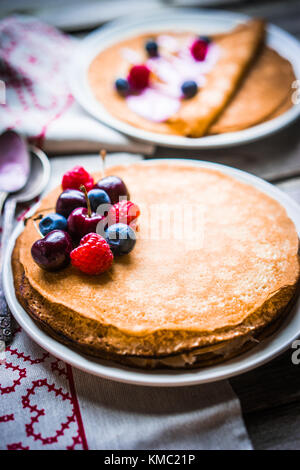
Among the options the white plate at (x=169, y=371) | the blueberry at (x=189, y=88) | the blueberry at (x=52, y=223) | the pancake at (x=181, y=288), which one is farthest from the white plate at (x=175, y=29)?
the white plate at (x=169, y=371)

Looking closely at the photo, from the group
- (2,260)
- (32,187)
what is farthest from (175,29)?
(2,260)

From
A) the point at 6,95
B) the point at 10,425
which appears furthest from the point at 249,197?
the point at 6,95

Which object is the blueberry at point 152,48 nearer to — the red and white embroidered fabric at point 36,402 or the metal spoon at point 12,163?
the metal spoon at point 12,163

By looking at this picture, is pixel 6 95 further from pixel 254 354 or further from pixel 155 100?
pixel 254 354

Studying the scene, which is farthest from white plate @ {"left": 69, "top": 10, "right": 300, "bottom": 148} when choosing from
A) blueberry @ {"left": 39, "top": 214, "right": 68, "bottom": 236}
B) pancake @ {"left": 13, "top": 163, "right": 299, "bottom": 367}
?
blueberry @ {"left": 39, "top": 214, "right": 68, "bottom": 236}

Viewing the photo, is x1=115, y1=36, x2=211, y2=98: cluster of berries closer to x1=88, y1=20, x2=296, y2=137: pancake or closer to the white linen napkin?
x1=88, y1=20, x2=296, y2=137: pancake

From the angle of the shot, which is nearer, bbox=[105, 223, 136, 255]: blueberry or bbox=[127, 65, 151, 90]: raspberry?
bbox=[105, 223, 136, 255]: blueberry
